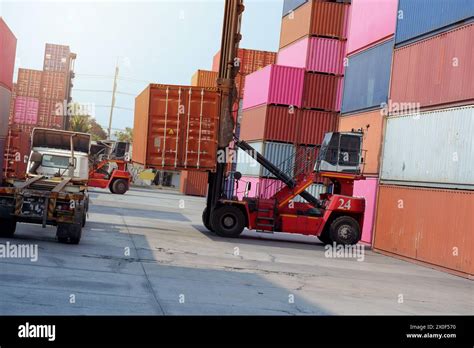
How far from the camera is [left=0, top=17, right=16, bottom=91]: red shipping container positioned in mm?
22984

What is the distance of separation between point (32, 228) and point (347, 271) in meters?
8.43

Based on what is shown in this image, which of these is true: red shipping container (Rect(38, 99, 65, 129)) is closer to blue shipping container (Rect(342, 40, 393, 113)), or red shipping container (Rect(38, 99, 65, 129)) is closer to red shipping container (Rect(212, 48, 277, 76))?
red shipping container (Rect(212, 48, 277, 76))

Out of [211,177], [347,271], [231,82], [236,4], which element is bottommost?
[347,271]

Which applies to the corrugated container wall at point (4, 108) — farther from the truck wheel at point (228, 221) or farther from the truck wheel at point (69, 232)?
the truck wheel at point (69, 232)

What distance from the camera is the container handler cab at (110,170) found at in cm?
4359

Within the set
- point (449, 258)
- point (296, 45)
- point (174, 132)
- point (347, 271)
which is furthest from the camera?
point (296, 45)

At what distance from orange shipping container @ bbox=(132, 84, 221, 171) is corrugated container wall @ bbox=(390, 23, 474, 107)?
242 inches

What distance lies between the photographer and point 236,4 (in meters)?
21.3

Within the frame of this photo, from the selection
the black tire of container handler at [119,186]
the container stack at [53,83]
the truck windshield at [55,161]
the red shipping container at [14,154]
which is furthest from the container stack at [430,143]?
the container stack at [53,83]

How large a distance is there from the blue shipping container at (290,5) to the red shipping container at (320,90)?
4.48 meters

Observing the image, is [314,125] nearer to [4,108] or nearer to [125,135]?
[4,108]

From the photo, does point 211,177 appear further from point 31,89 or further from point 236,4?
point 31,89
